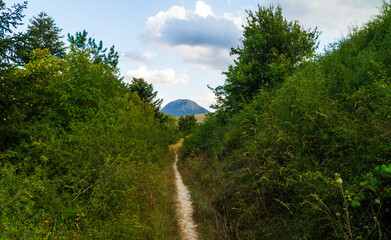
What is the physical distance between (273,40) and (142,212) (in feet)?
49.5

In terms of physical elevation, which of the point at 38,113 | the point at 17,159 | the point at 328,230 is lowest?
the point at 328,230

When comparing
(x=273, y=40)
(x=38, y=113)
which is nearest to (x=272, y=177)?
(x=38, y=113)

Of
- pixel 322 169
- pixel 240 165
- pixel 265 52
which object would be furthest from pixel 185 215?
pixel 265 52

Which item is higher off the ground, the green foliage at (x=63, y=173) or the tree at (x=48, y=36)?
the tree at (x=48, y=36)

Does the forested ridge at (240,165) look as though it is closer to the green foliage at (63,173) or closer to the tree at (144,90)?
the green foliage at (63,173)

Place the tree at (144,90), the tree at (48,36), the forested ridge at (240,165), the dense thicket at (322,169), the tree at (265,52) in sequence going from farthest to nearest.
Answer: the tree at (144,90) → the tree at (48,36) → the tree at (265,52) → the forested ridge at (240,165) → the dense thicket at (322,169)

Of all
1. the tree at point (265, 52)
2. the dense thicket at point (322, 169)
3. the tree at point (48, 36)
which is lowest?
the dense thicket at point (322, 169)

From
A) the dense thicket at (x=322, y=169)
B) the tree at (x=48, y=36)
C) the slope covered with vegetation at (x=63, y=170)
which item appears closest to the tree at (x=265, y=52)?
the dense thicket at (x=322, y=169)

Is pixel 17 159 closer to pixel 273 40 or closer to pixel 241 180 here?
pixel 241 180

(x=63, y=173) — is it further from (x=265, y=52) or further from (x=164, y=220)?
(x=265, y=52)

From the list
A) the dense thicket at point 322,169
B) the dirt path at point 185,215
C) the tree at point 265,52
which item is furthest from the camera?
the tree at point 265,52

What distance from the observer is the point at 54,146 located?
7.06 meters

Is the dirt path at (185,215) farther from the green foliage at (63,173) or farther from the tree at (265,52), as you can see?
the tree at (265,52)

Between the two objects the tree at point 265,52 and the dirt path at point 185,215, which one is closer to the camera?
the dirt path at point 185,215
